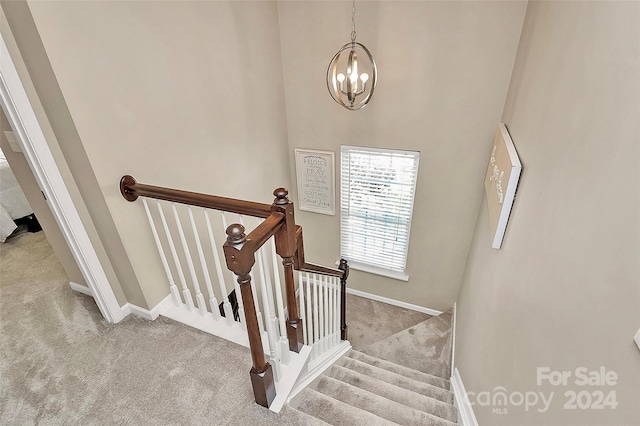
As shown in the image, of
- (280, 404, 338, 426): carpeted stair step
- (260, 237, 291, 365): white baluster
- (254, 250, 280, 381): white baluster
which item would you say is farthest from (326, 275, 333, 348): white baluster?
(280, 404, 338, 426): carpeted stair step

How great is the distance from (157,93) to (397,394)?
2769 millimetres

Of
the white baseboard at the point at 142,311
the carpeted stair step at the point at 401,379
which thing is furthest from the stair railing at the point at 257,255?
the carpeted stair step at the point at 401,379

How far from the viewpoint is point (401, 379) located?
9.44ft

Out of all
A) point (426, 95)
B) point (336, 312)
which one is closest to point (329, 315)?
point (336, 312)

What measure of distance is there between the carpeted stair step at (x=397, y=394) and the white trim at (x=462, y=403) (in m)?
0.11

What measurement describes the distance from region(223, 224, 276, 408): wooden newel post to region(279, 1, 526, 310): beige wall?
2.51m

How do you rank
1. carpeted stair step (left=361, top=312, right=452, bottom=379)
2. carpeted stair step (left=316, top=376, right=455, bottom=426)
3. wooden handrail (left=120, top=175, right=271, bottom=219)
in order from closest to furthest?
wooden handrail (left=120, top=175, right=271, bottom=219)
carpeted stair step (left=316, top=376, right=455, bottom=426)
carpeted stair step (left=361, top=312, right=452, bottom=379)

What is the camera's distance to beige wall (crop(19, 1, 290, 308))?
62.8 inches

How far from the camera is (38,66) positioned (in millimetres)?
1492

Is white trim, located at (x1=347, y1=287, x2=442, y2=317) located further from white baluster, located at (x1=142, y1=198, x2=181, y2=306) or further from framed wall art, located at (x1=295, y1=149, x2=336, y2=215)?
white baluster, located at (x1=142, y1=198, x2=181, y2=306)

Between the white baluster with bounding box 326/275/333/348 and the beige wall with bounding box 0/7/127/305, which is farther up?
the beige wall with bounding box 0/7/127/305

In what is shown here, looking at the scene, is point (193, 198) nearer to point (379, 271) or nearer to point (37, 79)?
point (37, 79)

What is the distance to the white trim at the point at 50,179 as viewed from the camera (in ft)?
4.86

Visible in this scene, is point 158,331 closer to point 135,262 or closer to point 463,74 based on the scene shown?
point 135,262
